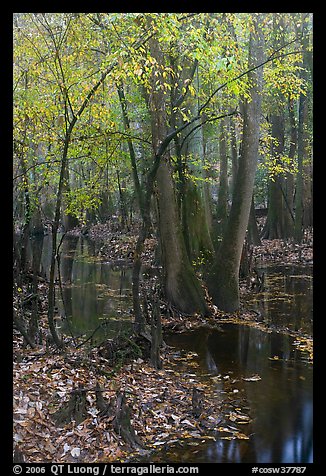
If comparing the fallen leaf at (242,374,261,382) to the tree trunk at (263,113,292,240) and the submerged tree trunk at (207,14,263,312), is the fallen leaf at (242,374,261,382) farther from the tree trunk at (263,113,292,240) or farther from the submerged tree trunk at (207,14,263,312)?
the tree trunk at (263,113,292,240)

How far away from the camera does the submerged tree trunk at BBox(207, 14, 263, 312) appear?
10359 millimetres

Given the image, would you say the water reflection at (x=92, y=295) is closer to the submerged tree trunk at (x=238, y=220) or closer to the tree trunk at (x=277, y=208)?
the submerged tree trunk at (x=238, y=220)

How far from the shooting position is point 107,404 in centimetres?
516

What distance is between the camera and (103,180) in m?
14.6

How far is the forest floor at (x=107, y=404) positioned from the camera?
182 inches

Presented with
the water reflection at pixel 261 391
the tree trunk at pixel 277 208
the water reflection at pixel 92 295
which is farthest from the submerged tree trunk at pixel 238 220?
the tree trunk at pixel 277 208

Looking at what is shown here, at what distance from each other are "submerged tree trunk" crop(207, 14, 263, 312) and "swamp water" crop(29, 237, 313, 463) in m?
0.84

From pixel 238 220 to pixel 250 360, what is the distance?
12.0 ft

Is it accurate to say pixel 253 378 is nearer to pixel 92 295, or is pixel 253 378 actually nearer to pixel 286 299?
pixel 286 299

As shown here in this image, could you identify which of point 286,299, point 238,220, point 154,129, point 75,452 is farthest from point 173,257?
point 75,452

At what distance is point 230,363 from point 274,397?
1367 mm

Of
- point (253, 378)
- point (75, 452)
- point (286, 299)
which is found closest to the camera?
point (75, 452)

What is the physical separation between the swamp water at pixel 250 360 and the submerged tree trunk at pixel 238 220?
2.75 feet
